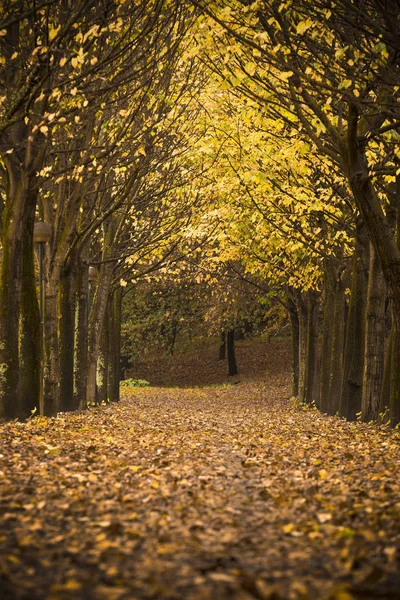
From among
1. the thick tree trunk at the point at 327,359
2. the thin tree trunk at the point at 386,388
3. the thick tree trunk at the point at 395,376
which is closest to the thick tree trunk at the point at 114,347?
the thick tree trunk at the point at 327,359

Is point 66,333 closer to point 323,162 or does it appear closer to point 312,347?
point 323,162

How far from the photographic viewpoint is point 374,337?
1622 cm

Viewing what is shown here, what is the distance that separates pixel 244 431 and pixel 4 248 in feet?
19.7

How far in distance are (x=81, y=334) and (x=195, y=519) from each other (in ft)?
44.6

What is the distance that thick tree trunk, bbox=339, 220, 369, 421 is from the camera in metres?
17.8

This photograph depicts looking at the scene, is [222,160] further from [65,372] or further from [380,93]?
[380,93]

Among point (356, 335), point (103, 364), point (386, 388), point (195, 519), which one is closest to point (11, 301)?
point (386, 388)

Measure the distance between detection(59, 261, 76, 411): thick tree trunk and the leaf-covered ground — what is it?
19.5 ft

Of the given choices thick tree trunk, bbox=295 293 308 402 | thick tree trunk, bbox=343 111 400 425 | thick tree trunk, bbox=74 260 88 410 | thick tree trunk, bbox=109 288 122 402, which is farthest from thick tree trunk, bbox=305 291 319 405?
thick tree trunk, bbox=343 111 400 425

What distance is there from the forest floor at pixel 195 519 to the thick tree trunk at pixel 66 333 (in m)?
5.95

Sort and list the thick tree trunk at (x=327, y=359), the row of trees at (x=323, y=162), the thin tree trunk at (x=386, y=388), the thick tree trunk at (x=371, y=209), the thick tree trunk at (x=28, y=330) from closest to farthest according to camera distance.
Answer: the row of trees at (x=323, y=162), the thick tree trunk at (x=371, y=209), the thick tree trunk at (x=28, y=330), the thin tree trunk at (x=386, y=388), the thick tree trunk at (x=327, y=359)

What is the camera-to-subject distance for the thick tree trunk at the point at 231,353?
48.1 m

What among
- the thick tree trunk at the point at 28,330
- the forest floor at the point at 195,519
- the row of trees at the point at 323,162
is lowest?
the forest floor at the point at 195,519

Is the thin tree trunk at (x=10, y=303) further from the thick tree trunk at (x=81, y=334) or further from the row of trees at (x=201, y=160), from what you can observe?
the thick tree trunk at (x=81, y=334)
